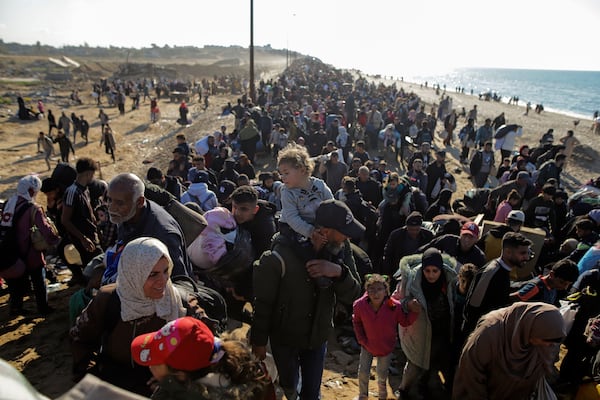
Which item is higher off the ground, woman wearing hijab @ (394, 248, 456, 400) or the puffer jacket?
the puffer jacket

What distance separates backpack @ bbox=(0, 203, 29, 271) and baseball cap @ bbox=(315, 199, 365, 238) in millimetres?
4009

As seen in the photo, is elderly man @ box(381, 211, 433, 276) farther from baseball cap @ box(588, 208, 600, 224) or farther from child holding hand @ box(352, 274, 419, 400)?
baseball cap @ box(588, 208, 600, 224)

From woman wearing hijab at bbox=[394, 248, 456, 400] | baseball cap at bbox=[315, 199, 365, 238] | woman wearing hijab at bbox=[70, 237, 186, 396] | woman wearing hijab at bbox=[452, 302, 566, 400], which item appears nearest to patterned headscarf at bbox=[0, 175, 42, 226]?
woman wearing hijab at bbox=[70, 237, 186, 396]

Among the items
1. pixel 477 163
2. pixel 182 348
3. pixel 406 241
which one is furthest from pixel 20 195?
pixel 477 163

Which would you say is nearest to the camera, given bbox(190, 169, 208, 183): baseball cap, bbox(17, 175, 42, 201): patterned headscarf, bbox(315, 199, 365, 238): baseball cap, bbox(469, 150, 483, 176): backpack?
bbox(315, 199, 365, 238): baseball cap

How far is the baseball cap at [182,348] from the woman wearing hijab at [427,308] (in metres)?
2.49

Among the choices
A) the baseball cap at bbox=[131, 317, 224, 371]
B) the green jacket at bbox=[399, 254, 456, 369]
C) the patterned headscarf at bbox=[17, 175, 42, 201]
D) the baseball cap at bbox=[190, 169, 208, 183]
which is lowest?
the green jacket at bbox=[399, 254, 456, 369]

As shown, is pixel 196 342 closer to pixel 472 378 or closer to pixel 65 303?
pixel 472 378

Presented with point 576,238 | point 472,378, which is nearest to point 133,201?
point 472,378

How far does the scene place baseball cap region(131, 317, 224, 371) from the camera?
1592mm

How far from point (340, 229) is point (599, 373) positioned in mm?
3023

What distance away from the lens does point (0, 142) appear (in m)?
18.5

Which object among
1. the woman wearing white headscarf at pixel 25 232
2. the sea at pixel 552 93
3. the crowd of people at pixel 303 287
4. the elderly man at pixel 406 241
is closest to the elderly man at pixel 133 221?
the crowd of people at pixel 303 287

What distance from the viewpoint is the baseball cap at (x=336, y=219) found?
2.41 m
